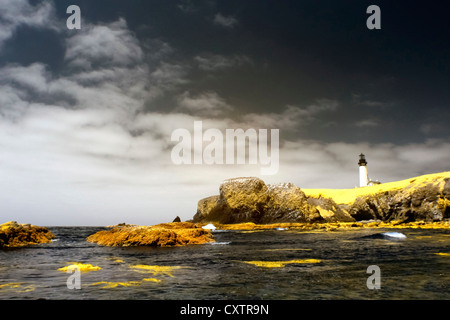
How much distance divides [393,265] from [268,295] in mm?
8409

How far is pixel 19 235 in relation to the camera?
94.7 ft

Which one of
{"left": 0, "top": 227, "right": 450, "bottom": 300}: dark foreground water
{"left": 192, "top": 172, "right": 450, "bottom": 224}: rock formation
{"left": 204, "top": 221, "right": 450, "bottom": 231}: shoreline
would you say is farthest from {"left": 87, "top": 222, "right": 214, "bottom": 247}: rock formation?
{"left": 192, "top": 172, "right": 450, "bottom": 224}: rock formation

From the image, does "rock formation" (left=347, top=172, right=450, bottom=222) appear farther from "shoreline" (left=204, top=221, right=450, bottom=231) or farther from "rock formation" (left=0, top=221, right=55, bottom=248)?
"rock formation" (left=0, top=221, right=55, bottom=248)

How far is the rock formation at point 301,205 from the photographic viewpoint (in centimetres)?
7341

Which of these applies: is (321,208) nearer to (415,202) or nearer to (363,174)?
(415,202)

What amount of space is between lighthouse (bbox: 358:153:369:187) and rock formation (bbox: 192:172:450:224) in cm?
2892

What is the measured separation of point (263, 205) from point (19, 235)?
223 feet

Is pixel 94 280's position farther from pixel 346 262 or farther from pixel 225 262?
pixel 346 262

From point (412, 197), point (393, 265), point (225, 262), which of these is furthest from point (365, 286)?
point (412, 197)

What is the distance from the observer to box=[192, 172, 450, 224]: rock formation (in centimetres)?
7341

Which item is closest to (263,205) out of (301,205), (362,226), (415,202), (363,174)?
(301,205)

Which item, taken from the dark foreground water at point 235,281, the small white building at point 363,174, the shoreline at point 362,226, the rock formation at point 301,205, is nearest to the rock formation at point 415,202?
the rock formation at point 301,205

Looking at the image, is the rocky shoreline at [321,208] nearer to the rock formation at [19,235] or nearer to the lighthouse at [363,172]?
the lighthouse at [363,172]
